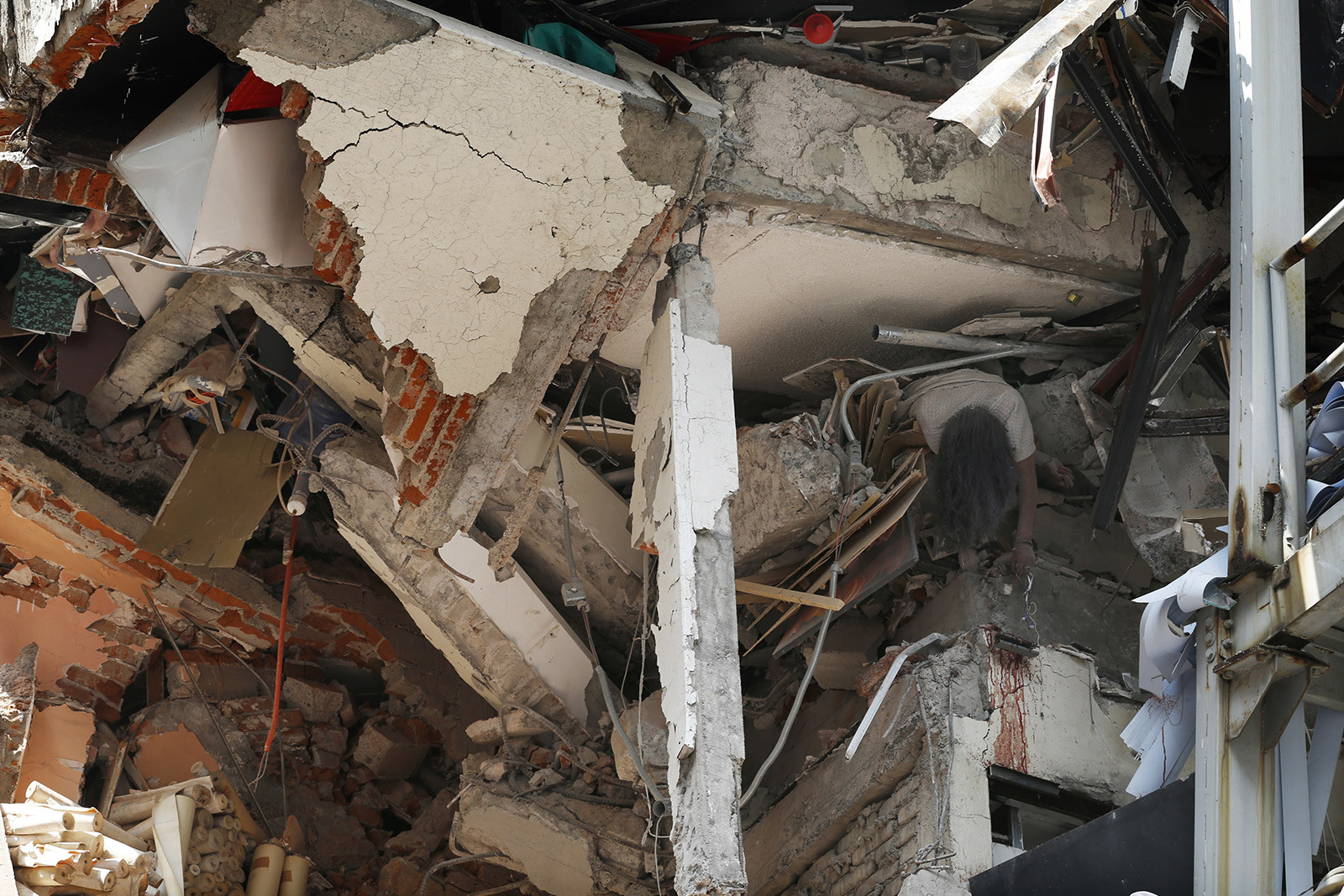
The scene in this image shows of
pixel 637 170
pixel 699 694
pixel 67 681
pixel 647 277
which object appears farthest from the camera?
pixel 67 681

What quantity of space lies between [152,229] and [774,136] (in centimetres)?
299

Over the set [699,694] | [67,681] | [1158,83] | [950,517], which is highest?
[1158,83]

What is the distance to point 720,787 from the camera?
13.9 feet

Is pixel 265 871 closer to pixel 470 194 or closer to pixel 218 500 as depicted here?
pixel 218 500

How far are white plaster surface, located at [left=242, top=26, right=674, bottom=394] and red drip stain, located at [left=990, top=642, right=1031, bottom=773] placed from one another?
8.46 ft

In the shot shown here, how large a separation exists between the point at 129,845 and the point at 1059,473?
5350 mm

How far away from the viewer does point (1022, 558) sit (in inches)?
229

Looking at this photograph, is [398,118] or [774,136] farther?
[774,136]

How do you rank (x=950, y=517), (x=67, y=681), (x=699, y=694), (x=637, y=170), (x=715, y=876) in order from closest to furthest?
1. (x=715, y=876)
2. (x=699, y=694)
3. (x=637, y=170)
4. (x=950, y=517)
5. (x=67, y=681)

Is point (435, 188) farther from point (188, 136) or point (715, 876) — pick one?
point (715, 876)

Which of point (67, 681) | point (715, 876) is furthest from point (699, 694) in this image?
point (67, 681)

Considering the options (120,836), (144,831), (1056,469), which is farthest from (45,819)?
(1056,469)

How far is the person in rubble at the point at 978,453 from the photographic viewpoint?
19.1 ft

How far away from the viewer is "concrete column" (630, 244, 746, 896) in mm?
4211
